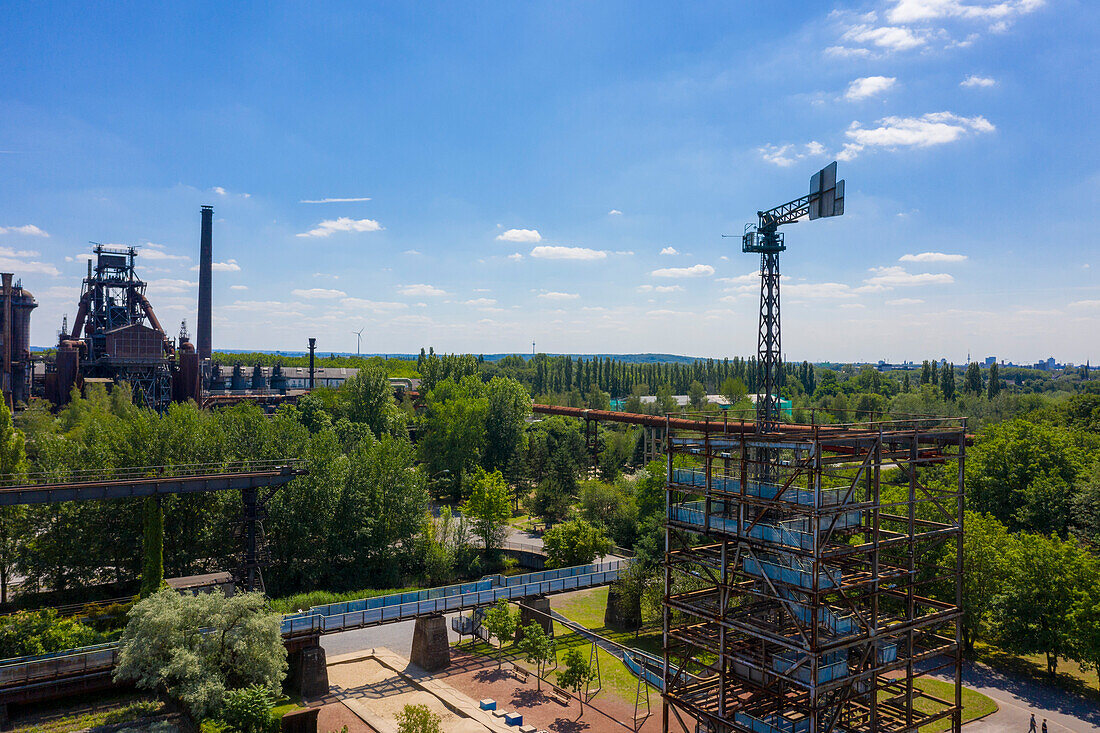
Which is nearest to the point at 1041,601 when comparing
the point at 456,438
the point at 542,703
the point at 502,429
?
the point at 542,703

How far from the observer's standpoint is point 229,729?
23.3 metres

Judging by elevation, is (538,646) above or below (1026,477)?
below

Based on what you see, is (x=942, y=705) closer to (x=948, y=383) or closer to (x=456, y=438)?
(x=456, y=438)

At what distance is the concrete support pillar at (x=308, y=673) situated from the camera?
98.7 feet

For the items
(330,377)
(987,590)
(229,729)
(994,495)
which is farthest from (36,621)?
(330,377)

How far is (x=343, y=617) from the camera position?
3209cm

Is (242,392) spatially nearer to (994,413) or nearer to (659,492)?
(659,492)

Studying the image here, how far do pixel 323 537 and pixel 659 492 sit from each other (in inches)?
976

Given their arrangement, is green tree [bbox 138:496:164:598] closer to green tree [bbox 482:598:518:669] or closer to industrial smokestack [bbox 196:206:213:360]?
green tree [bbox 482:598:518:669]

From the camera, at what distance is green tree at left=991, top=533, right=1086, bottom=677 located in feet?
107

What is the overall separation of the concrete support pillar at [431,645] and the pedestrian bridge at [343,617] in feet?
1.68

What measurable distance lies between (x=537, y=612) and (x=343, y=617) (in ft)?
35.1

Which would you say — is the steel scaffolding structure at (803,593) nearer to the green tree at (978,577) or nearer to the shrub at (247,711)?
the green tree at (978,577)

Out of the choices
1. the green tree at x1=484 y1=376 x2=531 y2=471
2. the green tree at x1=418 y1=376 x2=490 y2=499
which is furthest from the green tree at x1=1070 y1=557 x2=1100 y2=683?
the green tree at x1=484 y1=376 x2=531 y2=471
